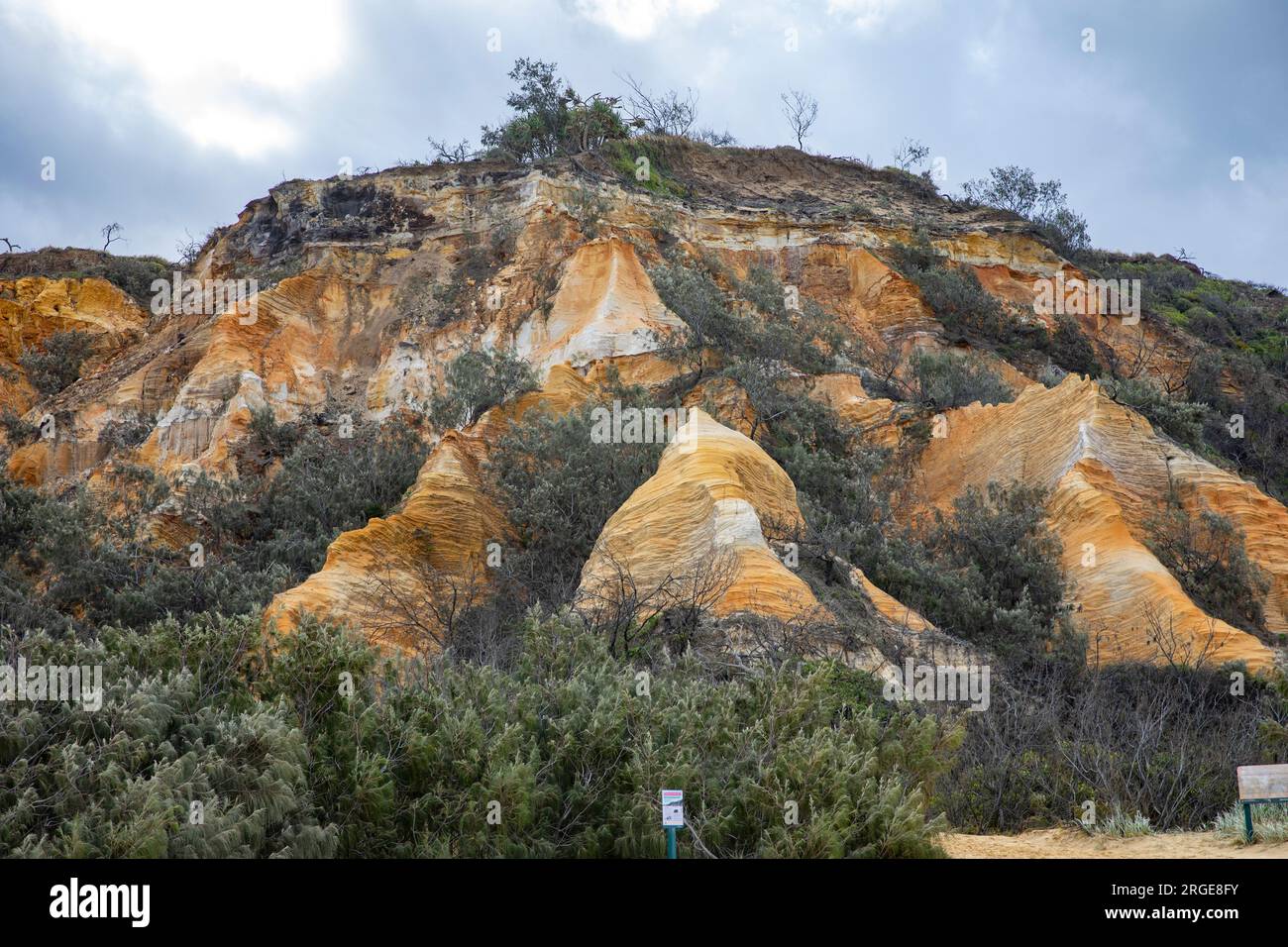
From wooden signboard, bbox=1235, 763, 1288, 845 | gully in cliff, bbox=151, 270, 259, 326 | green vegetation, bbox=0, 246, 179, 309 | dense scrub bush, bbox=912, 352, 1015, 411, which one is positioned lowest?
wooden signboard, bbox=1235, 763, 1288, 845

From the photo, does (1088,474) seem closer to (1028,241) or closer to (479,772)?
(479,772)

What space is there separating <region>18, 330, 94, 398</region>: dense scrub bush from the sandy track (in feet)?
86.0

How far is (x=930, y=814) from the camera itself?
912 cm

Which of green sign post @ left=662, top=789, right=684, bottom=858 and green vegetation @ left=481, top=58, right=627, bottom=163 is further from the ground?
green vegetation @ left=481, top=58, right=627, bottom=163

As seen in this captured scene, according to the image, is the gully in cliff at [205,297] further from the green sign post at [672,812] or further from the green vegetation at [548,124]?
the green sign post at [672,812]

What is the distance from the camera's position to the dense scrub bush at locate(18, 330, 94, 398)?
1086 inches

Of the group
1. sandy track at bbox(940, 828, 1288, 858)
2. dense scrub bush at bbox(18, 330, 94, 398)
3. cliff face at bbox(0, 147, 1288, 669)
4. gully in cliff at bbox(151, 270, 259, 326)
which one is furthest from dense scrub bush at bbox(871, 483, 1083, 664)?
dense scrub bush at bbox(18, 330, 94, 398)

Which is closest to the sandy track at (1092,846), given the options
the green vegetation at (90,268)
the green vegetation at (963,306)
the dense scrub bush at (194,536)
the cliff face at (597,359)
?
the cliff face at (597,359)

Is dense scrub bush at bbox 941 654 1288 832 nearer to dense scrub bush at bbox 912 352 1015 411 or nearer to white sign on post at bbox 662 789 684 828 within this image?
white sign on post at bbox 662 789 684 828

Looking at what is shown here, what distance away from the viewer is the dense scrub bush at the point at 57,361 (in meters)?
27.6

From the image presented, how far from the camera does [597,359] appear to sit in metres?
21.9

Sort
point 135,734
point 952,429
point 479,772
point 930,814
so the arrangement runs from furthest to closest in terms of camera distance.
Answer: point 952,429 → point 930,814 → point 479,772 → point 135,734
